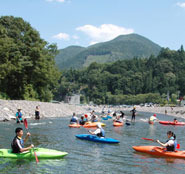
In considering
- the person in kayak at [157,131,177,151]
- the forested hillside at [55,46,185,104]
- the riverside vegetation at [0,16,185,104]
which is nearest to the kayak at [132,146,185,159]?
the person in kayak at [157,131,177,151]

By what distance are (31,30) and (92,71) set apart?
471ft

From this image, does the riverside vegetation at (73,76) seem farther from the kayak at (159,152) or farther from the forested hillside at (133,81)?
the kayak at (159,152)

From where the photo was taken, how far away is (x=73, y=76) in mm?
192000

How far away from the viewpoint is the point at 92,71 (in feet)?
617

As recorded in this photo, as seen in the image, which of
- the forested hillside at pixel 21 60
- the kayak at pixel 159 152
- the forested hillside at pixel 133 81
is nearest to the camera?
the kayak at pixel 159 152

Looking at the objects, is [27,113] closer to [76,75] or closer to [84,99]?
[84,99]

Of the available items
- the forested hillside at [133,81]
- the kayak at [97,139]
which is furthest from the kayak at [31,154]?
the forested hillside at [133,81]

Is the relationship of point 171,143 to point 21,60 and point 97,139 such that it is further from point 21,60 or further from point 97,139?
point 21,60

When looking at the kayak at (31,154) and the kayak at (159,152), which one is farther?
the kayak at (159,152)

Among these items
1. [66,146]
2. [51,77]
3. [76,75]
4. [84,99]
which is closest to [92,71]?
[76,75]

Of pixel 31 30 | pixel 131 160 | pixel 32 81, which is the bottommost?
pixel 131 160

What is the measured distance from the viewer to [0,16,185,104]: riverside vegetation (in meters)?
43.2

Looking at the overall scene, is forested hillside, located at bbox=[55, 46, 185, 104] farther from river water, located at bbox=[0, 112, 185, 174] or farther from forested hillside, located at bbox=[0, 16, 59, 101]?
river water, located at bbox=[0, 112, 185, 174]

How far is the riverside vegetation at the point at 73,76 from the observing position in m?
43.2
